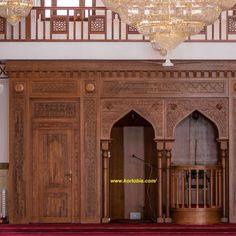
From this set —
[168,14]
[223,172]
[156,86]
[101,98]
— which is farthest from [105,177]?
[168,14]

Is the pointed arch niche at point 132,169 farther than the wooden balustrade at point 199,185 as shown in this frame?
Yes

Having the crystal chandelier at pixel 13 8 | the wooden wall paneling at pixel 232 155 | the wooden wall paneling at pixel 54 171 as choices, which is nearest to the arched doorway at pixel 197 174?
the wooden wall paneling at pixel 232 155

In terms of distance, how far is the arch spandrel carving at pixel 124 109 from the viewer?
13797 millimetres

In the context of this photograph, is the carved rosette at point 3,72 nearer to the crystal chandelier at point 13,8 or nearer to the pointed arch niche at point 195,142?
the pointed arch niche at point 195,142

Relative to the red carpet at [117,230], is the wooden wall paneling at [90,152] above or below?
above

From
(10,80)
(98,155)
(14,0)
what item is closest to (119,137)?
(98,155)

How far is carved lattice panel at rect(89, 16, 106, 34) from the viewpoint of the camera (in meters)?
13.5

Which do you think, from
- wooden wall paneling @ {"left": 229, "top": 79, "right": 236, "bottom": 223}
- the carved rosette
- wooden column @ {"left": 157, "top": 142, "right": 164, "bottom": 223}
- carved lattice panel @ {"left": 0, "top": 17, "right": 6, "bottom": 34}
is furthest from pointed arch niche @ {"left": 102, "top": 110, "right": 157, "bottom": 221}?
carved lattice panel @ {"left": 0, "top": 17, "right": 6, "bottom": 34}

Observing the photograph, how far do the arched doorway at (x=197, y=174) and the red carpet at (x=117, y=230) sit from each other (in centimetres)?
36

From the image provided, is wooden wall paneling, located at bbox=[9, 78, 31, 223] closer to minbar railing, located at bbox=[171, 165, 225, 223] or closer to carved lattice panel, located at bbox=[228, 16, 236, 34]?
minbar railing, located at bbox=[171, 165, 225, 223]

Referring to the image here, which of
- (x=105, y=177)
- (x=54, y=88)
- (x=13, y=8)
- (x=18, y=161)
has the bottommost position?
(x=105, y=177)

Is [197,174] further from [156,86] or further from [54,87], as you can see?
[54,87]

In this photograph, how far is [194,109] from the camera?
13820 millimetres

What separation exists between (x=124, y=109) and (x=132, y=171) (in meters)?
1.40
